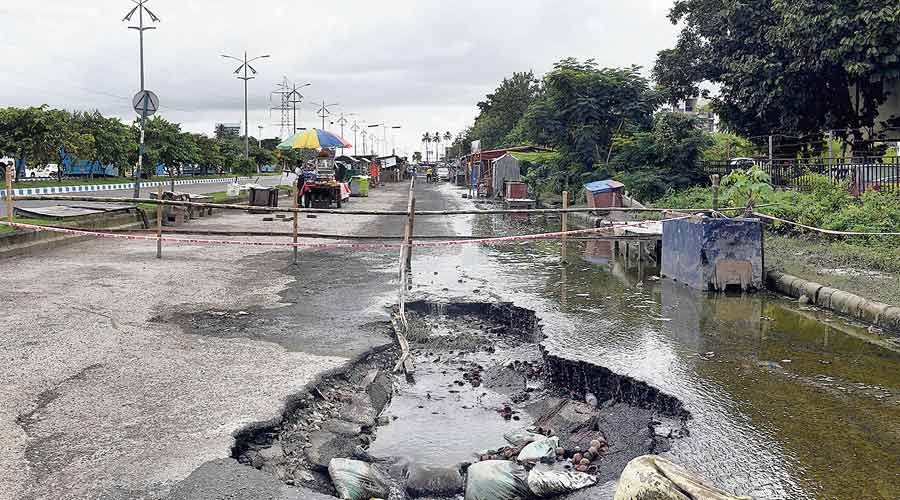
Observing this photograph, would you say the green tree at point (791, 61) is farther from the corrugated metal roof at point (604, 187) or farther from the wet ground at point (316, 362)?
the wet ground at point (316, 362)

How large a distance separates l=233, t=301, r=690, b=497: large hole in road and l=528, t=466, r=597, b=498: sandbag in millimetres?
190

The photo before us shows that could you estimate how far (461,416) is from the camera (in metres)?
5.37

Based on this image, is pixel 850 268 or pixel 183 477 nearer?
pixel 183 477

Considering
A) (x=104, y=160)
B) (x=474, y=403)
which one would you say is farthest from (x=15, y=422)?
(x=104, y=160)

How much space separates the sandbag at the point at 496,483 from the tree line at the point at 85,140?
29446 millimetres

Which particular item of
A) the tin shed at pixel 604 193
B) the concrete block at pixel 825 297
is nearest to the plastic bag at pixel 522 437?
the concrete block at pixel 825 297

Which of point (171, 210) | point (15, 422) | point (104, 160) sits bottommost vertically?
point (15, 422)

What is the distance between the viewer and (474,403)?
563 centimetres

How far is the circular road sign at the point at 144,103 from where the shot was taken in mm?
16312

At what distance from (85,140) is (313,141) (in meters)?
15.2

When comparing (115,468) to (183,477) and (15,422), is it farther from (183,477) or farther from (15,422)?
(15,422)

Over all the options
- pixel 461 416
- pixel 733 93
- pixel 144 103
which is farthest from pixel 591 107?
pixel 461 416

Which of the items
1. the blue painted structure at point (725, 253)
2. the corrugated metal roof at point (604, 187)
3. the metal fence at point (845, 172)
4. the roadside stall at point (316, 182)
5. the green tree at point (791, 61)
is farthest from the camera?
the roadside stall at point (316, 182)

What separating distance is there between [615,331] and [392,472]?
345 cm
